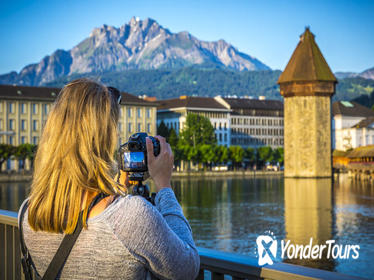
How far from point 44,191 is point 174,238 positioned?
1.35 ft

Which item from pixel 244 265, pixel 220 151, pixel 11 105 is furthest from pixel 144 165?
pixel 220 151

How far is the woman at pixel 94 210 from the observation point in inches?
63.8

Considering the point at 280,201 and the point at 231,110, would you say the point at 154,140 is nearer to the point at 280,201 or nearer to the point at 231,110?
the point at 280,201

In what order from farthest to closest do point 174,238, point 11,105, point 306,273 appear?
point 11,105
point 306,273
point 174,238

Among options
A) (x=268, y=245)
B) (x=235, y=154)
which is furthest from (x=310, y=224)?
(x=235, y=154)

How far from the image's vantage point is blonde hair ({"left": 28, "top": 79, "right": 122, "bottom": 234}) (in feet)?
5.52

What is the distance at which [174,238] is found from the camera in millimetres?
1644

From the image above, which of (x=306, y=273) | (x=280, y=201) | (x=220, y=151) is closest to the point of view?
(x=306, y=273)

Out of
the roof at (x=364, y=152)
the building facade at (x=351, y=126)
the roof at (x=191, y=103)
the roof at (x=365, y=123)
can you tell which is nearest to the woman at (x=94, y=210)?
the roof at (x=364, y=152)

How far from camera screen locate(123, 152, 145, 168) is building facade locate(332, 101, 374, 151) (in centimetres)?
8716

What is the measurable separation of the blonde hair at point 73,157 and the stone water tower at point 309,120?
1972 inches

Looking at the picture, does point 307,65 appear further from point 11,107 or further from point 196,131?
point 11,107

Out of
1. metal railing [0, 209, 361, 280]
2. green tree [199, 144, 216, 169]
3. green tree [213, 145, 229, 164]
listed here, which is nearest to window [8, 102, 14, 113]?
green tree [199, 144, 216, 169]

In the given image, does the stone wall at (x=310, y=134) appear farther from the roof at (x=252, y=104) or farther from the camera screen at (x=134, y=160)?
the camera screen at (x=134, y=160)
